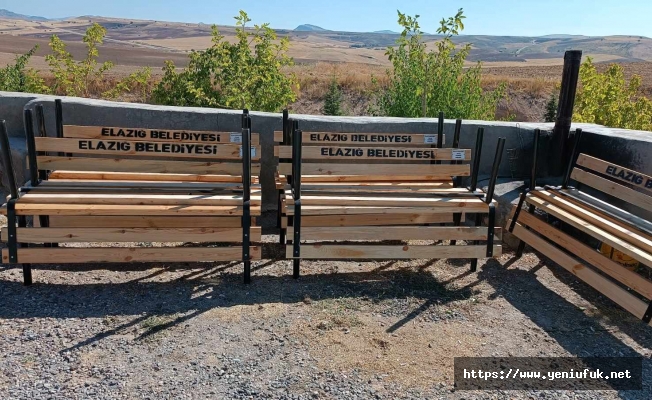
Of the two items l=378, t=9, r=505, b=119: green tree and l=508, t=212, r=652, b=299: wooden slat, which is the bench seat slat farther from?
l=378, t=9, r=505, b=119: green tree

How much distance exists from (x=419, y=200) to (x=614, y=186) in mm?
1680

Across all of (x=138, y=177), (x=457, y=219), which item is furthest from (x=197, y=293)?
(x=457, y=219)

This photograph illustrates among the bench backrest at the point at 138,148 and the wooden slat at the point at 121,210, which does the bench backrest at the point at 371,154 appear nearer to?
the bench backrest at the point at 138,148

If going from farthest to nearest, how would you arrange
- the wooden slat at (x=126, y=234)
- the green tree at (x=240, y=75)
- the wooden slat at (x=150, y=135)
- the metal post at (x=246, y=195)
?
the green tree at (x=240, y=75), the wooden slat at (x=150, y=135), the metal post at (x=246, y=195), the wooden slat at (x=126, y=234)

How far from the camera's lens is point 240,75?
834cm

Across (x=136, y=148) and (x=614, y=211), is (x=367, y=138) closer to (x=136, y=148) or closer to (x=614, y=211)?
(x=136, y=148)

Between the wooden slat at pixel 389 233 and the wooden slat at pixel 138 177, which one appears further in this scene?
the wooden slat at pixel 138 177

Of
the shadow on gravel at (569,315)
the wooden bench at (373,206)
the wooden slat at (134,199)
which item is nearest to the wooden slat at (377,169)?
the wooden bench at (373,206)

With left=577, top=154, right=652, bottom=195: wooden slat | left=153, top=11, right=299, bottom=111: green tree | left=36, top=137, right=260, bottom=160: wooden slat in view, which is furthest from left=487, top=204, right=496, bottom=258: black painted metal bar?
left=153, top=11, right=299, bottom=111: green tree

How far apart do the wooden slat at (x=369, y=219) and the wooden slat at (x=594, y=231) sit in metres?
0.92

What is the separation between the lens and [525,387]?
135 inches

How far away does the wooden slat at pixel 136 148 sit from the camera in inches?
180

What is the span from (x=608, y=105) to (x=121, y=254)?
7567 mm

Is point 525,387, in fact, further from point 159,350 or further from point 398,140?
point 398,140
